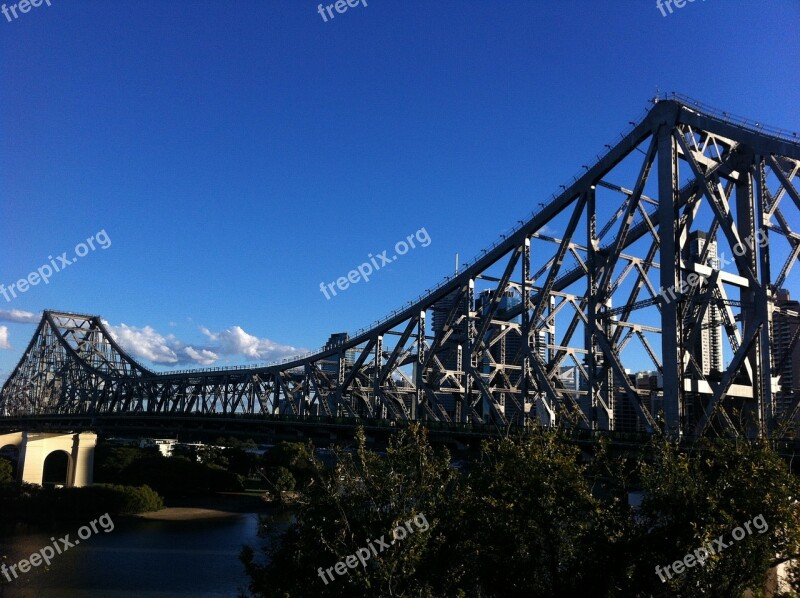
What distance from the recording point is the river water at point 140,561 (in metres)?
41.6

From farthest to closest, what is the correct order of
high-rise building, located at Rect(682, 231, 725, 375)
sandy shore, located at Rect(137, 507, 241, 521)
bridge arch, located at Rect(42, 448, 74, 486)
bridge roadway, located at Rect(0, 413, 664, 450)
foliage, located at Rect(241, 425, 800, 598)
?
bridge arch, located at Rect(42, 448, 74, 486) < sandy shore, located at Rect(137, 507, 241, 521) < bridge roadway, located at Rect(0, 413, 664, 450) < high-rise building, located at Rect(682, 231, 725, 375) < foliage, located at Rect(241, 425, 800, 598)

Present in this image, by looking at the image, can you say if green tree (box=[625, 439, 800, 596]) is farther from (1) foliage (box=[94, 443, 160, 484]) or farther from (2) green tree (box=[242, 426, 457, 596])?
(1) foliage (box=[94, 443, 160, 484])

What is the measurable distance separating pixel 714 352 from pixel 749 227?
1570 centimetres

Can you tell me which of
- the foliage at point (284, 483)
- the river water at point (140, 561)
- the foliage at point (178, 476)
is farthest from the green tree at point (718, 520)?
the foliage at point (178, 476)

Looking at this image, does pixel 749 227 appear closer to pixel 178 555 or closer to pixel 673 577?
pixel 673 577

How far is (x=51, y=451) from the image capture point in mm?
85375

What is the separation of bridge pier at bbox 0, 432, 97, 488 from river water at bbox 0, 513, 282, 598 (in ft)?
59.6

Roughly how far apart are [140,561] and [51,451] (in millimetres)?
42868

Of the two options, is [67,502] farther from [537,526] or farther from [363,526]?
[537,526]

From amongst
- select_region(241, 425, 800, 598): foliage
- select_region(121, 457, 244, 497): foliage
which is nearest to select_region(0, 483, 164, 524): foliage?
select_region(121, 457, 244, 497): foliage

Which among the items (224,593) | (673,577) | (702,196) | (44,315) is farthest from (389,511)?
(44,315)

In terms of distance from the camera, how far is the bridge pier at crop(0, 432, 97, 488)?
265ft

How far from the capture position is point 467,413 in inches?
2549

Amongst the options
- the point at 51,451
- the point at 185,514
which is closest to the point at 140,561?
the point at 185,514
